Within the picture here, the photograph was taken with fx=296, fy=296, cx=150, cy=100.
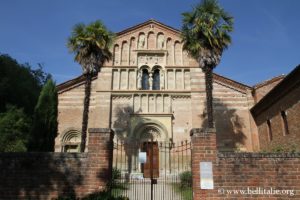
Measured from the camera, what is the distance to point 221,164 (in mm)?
9336

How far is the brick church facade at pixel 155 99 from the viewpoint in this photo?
2120cm

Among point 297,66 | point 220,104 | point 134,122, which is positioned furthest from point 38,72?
point 297,66

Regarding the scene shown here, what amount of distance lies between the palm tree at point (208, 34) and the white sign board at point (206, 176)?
836cm

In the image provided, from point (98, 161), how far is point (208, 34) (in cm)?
1084

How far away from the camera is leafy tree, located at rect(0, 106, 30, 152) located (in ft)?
62.4

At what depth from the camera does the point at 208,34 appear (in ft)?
56.2

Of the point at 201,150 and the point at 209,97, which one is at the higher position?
the point at 209,97

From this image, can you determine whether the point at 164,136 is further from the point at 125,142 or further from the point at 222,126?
the point at 222,126

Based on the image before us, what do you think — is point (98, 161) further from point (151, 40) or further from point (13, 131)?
point (151, 40)

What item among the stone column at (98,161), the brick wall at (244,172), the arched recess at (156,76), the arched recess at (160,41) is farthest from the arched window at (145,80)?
the brick wall at (244,172)

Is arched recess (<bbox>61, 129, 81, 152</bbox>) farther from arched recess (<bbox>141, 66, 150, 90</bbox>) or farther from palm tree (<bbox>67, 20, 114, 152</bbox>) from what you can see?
arched recess (<bbox>141, 66, 150, 90</bbox>)

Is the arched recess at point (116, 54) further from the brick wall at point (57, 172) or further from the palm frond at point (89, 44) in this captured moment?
the brick wall at point (57, 172)

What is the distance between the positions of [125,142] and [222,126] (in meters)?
7.13

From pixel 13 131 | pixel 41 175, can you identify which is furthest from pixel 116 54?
pixel 41 175
